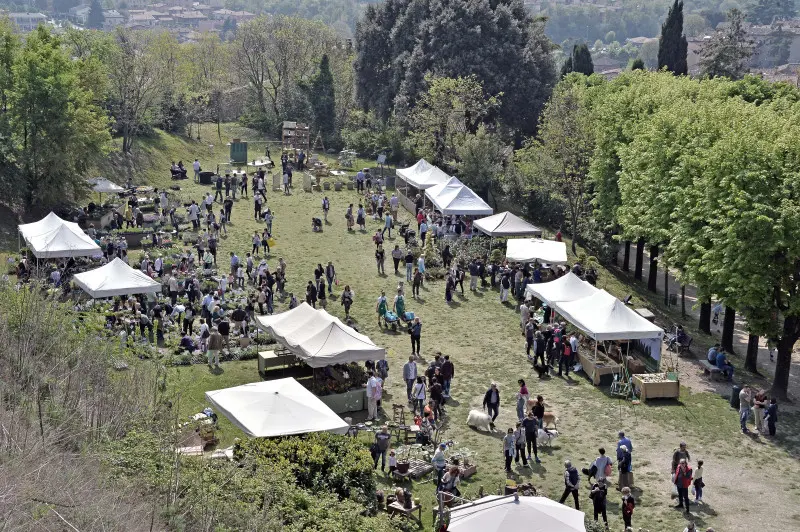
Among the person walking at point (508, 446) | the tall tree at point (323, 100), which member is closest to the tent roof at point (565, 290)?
the person walking at point (508, 446)

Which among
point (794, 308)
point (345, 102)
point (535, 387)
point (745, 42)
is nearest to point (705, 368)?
point (794, 308)

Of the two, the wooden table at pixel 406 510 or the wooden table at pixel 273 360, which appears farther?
the wooden table at pixel 273 360

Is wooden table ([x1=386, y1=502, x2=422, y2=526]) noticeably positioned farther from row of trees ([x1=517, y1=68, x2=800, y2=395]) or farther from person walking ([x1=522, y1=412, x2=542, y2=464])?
row of trees ([x1=517, y1=68, x2=800, y2=395])

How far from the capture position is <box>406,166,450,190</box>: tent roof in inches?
1636

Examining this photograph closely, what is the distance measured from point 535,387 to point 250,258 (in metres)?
11.6

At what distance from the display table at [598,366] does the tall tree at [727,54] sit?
49.3m

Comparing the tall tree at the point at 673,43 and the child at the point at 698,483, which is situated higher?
the tall tree at the point at 673,43

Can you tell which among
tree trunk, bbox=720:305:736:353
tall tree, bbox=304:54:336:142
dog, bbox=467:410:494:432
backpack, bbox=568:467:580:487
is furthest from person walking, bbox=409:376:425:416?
tall tree, bbox=304:54:336:142

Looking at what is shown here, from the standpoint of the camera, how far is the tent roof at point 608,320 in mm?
25375

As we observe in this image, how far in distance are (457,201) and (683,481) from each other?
792 inches

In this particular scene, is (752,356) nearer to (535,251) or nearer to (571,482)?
(535,251)

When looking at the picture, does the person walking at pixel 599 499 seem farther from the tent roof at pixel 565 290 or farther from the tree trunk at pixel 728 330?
the tree trunk at pixel 728 330

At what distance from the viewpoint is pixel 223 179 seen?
1721 inches

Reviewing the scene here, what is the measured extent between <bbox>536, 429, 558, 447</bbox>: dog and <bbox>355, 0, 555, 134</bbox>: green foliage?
3156 cm
